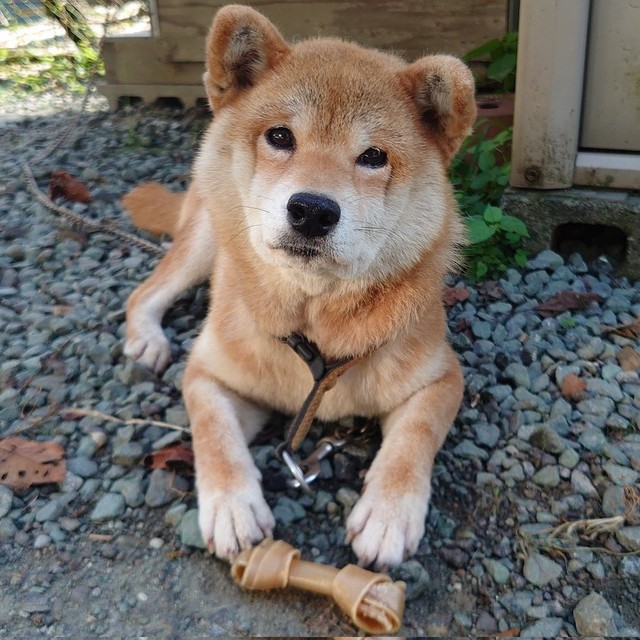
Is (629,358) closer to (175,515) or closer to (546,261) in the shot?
(546,261)

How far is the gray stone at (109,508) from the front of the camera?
2199 mm

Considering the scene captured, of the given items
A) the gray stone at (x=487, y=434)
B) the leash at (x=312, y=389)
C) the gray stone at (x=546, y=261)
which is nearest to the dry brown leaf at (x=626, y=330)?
the gray stone at (x=546, y=261)

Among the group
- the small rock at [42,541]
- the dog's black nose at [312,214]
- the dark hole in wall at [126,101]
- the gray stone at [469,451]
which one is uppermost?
the dog's black nose at [312,214]

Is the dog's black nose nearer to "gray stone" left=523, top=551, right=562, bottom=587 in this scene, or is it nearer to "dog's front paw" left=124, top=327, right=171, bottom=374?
"gray stone" left=523, top=551, right=562, bottom=587

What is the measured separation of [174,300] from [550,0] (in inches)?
78.4

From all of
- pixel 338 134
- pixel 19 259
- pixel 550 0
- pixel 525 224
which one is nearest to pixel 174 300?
pixel 19 259

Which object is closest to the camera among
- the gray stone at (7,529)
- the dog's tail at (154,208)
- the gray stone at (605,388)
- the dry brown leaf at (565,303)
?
the gray stone at (7,529)

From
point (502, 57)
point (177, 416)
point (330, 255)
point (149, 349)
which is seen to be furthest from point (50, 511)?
point (502, 57)

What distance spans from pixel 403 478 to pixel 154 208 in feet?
7.13

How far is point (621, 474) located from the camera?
2266 mm

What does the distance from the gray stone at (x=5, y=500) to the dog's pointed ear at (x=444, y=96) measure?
167cm

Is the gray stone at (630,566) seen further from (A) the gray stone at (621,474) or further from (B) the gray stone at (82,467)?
(B) the gray stone at (82,467)

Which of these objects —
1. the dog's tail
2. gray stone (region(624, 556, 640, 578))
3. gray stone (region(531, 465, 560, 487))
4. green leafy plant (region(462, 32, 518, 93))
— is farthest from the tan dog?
green leafy plant (region(462, 32, 518, 93))

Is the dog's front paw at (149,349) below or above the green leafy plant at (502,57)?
below
